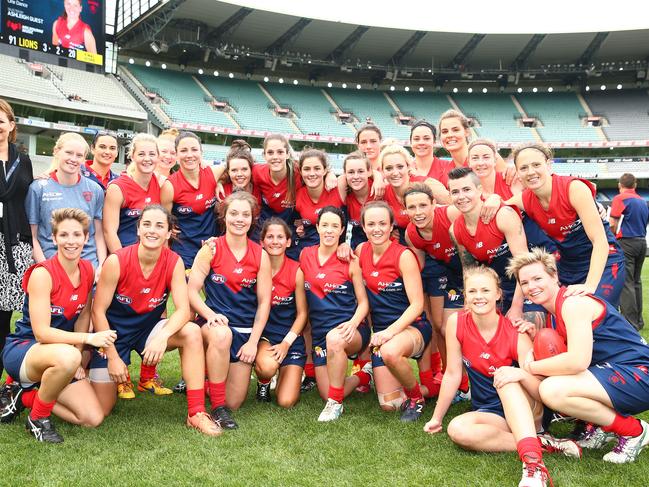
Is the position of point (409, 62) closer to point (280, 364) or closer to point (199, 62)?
point (199, 62)

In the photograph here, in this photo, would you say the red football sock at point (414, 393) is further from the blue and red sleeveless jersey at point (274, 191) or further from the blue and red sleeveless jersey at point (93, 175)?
the blue and red sleeveless jersey at point (93, 175)

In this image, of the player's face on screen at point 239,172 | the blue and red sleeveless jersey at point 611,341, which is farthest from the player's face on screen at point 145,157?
the blue and red sleeveless jersey at point 611,341

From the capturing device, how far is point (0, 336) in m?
3.96

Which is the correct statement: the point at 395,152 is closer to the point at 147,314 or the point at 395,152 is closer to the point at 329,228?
the point at 329,228

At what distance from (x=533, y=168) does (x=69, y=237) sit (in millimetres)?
3023

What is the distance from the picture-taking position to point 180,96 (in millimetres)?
30656

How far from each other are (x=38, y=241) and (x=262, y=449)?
2.30 metres

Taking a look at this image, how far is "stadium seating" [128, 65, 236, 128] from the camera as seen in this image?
29.5 meters

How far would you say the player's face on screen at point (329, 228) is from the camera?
14.0 feet

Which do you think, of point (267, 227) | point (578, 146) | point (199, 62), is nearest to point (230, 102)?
point (199, 62)

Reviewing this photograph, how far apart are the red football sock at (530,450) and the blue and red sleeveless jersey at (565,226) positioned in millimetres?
1474

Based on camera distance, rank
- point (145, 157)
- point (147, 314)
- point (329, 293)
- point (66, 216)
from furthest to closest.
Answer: point (145, 157) < point (329, 293) < point (147, 314) < point (66, 216)

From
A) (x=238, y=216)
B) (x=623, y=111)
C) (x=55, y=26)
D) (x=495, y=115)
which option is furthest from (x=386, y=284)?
(x=623, y=111)

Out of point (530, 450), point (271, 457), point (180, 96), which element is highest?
point (180, 96)
